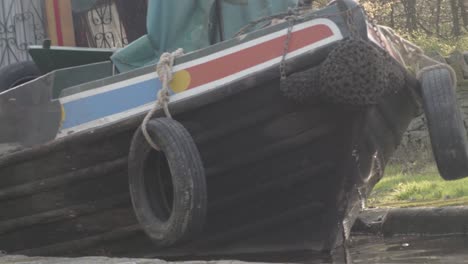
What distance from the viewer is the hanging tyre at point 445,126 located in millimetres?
5492

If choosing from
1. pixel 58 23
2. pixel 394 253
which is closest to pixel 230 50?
pixel 394 253

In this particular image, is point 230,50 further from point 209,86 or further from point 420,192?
point 420,192

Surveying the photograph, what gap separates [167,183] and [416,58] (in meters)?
1.99

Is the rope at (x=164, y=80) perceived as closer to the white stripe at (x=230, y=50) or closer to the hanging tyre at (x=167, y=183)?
the white stripe at (x=230, y=50)

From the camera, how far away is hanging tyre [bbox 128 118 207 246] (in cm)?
519

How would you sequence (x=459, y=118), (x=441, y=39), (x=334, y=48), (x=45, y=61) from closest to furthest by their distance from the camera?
1. (x=334, y=48)
2. (x=459, y=118)
3. (x=45, y=61)
4. (x=441, y=39)

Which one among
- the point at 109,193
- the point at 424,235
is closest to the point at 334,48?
the point at 109,193

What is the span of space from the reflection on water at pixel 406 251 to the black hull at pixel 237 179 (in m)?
0.21

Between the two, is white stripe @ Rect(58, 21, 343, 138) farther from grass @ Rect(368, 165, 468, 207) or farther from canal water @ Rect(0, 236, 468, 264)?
grass @ Rect(368, 165, 468, 207)

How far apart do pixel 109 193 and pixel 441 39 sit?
15.1 metres

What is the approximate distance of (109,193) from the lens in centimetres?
620

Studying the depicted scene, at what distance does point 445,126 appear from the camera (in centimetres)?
549

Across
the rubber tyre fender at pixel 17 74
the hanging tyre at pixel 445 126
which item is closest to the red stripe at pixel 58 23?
the rubber tyre fender at pixel 17 74

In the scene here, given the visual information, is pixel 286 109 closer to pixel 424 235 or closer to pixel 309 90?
pixel 309 90
